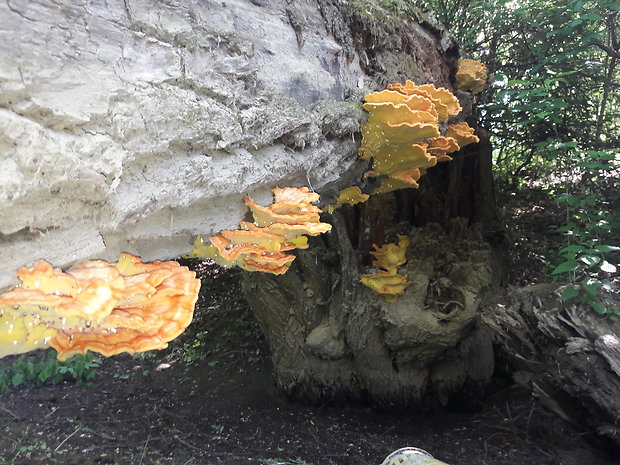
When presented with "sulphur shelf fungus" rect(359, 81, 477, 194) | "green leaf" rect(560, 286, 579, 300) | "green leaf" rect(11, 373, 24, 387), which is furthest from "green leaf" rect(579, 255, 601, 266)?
"green leaf" rect(11, 373, 24, 387)

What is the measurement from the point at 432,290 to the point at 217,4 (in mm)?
4188

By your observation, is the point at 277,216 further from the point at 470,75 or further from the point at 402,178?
the point at 470,75

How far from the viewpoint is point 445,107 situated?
9.94 ft

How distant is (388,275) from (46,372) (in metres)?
5.21

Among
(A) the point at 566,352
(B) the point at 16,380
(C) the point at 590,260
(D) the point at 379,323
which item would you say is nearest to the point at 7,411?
(B) the point at 16,380

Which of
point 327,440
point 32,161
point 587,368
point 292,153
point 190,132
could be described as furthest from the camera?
point 327,440

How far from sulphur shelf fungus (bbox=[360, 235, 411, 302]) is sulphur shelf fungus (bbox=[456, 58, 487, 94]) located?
1964 mm

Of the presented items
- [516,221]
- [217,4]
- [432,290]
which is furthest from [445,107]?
[516,221]

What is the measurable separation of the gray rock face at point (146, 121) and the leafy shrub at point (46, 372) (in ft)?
18.2

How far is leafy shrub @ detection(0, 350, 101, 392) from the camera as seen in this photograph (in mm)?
6252

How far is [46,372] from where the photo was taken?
6.29 metres

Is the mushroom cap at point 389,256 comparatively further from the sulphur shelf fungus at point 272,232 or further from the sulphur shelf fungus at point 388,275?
the sulphur shelf fungus at point 272,232

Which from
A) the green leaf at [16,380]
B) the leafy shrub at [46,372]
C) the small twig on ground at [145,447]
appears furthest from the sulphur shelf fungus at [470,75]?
the green leaf at [16,380]

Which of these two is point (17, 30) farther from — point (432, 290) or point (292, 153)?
point (432, 290)
